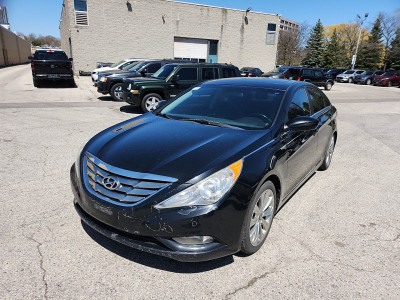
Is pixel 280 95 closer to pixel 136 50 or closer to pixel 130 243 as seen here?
pixel 130 243

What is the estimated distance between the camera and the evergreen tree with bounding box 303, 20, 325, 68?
50375 mm

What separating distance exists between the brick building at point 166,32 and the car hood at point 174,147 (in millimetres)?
27367

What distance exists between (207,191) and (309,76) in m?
21.6

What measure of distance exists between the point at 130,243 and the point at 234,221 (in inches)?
33.3

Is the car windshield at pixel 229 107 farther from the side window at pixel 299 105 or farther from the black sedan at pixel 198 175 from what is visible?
the side window at pixel 299 105

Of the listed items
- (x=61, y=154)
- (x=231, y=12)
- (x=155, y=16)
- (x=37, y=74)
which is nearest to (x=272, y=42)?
(x=231, y=12)

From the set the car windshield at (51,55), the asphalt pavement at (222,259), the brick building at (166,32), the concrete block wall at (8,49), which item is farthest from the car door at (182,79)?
the concrete block wall at (8,49)

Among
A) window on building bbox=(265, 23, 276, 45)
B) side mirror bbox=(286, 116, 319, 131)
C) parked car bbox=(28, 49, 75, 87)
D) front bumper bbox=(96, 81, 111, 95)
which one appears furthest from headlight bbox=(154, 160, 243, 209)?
window on building bbox=(265, 23, 276, 45)

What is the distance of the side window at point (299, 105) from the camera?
3395mm

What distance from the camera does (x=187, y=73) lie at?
387 inches

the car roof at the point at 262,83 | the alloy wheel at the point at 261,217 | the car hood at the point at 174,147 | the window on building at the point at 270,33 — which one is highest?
the window on building at the point at 270,33

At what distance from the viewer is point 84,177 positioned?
103 inches

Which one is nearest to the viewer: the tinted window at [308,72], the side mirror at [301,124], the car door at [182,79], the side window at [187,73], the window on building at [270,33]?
the side mirror at [301,124]

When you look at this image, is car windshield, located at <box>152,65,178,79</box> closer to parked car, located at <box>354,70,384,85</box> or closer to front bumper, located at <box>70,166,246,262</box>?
front bumper, located at <box>70,166,246,262</box>
